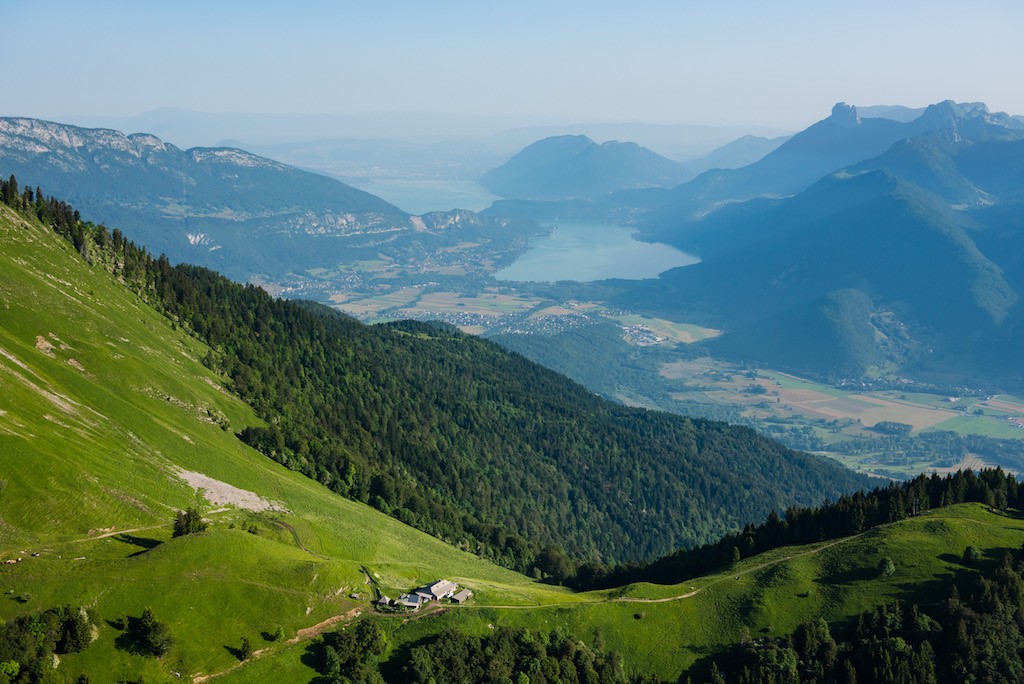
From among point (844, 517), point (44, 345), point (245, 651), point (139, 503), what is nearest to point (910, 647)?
point (844, 517)

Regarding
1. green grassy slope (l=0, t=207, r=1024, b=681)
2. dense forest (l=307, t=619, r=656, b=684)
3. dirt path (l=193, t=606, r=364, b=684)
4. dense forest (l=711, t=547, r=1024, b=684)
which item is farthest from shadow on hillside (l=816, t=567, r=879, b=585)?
dirt path (l=193, t=606, r=364, b=684)

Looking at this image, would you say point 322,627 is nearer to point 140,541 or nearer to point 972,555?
A: point 140,541

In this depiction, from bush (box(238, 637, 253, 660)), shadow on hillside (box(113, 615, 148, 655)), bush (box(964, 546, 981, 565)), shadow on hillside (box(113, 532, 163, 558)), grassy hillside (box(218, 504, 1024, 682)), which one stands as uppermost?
shadow on hillside (box(113, 532, 163, 558))

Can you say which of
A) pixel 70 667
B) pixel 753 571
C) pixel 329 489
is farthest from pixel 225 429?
pixel 753 571

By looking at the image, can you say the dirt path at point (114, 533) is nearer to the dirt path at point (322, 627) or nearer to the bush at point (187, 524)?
the bush at point (187, 524)

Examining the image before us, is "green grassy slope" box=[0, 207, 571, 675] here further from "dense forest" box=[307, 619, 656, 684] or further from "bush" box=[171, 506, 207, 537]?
"dense forest" box=[307, 619, 656, 684]

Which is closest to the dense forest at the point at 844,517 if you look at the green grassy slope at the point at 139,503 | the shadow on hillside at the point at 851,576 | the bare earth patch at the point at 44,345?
the shadow on hillside at the point at 851,576
